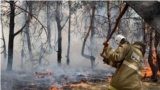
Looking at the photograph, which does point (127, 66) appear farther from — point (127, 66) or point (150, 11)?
point (150, 11)

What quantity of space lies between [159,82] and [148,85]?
111cm

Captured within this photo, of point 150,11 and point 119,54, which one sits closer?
point 150,11

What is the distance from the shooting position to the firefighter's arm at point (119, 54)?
3559mm

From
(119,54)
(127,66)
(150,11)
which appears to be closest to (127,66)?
(127,66)

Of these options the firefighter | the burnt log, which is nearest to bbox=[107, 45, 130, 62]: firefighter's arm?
the firefighter

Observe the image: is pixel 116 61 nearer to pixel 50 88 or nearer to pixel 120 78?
pixel 120 78

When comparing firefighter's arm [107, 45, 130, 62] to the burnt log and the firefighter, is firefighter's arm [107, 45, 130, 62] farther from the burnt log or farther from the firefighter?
the burnt log

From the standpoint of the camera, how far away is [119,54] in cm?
357

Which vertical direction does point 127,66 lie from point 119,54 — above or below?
below

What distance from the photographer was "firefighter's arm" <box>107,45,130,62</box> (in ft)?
11.7

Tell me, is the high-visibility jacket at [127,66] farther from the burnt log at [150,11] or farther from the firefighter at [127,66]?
the burnt log at [150,11]

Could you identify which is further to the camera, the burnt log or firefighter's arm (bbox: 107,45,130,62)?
firefighter's arm (bbox: 107,45,130,62)

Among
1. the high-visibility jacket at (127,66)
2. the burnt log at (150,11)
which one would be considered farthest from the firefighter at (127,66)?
the burnt log at (150,11)

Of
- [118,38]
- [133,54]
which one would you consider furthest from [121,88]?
[118,38]
